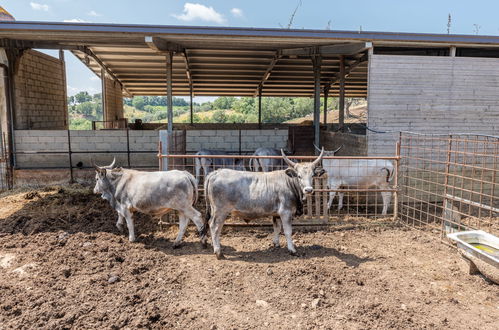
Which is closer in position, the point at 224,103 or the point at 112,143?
the point at 112,143

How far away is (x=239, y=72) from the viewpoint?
16.3 meters

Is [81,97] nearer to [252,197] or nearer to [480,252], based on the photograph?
[252,197]

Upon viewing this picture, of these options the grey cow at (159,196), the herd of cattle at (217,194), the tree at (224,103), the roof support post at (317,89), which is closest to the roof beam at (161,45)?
the herd of cattle at (217,194)

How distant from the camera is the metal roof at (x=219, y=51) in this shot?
9.19 metres

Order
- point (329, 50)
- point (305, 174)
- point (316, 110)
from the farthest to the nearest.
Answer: point (316, 110) < point (329, 50) < point (305, 174)

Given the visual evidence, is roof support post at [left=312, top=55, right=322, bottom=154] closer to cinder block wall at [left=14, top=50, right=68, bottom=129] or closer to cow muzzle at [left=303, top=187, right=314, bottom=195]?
cow muzzle at [left=303, top=187, right=314, bottom=195]

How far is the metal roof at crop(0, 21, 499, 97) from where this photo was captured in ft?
30.1

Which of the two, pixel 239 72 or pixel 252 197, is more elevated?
pixel 239 72

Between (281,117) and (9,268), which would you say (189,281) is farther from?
(281,117)

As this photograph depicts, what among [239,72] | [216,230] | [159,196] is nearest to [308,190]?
[216,230]

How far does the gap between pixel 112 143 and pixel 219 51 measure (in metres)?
4.54

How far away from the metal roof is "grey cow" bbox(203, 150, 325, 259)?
455 cm

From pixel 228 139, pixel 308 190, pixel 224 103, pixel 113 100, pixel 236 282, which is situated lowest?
pixel 236 282

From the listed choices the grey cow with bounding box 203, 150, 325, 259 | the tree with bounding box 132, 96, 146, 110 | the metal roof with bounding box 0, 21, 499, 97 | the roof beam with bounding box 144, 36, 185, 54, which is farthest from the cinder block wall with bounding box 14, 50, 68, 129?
the tree with bounding box 132, 96, 146, 110
